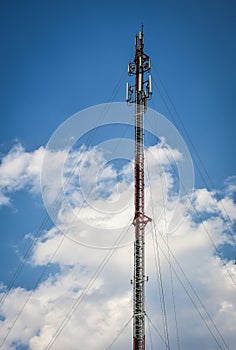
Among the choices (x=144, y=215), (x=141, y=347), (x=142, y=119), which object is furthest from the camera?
(x=142, y=119)

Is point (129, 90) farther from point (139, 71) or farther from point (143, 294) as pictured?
point (143, 294)

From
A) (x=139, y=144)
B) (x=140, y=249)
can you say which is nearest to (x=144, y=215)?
(x=140, y=249)

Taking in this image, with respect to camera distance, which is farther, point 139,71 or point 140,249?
point 139,71

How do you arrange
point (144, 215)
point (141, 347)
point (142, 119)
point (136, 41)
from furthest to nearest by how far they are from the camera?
point (136, 41) < point (142, 119) < point (144, 215) < point (141, 347)

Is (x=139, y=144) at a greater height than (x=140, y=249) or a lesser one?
greater

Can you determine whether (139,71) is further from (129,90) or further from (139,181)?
(139,181)

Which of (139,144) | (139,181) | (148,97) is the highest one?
(148,97)

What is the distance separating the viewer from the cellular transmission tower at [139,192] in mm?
36094

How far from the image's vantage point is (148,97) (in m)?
42.4

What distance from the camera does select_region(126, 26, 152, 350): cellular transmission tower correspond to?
36.1m

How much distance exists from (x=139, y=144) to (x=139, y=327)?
622 inches

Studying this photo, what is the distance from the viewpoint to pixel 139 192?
39.7 m

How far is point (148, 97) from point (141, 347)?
22.1m

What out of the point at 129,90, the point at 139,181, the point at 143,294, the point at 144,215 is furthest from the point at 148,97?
the point at 143,294
